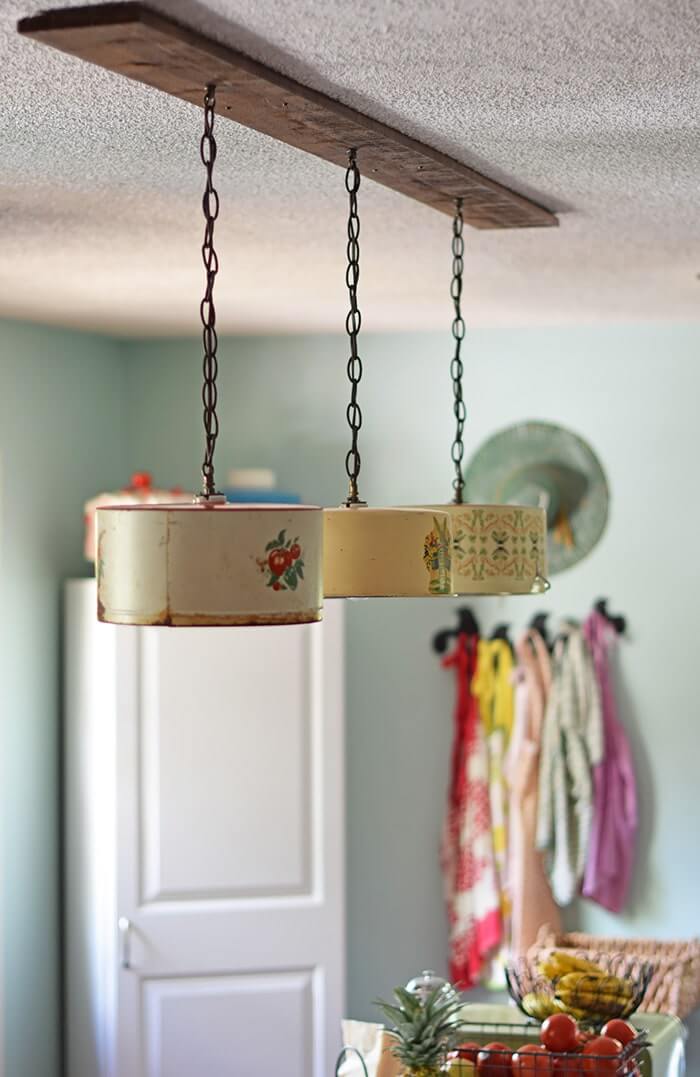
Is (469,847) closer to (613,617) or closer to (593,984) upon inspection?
(613,617)

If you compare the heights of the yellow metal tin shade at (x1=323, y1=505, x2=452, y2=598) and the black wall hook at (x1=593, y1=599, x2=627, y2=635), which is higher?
the yellow metal tin shade at (x1=323, y1=505, x2=452, y2=598)

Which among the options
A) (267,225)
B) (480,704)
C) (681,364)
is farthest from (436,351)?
(267,225)

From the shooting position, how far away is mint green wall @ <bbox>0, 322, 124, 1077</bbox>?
4.57 metres

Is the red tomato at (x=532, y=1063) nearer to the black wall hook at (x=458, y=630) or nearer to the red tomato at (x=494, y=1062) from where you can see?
the red tomato at (x=494, y=1062)

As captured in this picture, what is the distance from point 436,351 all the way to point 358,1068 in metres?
2.67

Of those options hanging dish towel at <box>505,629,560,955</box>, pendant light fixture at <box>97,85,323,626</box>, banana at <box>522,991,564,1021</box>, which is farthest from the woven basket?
pendant light fixture at <box>97,85,323,626</box>

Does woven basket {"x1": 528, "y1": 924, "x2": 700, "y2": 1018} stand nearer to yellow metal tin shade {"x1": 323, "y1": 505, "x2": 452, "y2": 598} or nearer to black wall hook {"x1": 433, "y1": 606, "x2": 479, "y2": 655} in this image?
black wall hook {"x1": 433, "y1": 606, "x2": 479, "y2": 655}

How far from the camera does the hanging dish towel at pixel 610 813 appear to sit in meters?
4.86

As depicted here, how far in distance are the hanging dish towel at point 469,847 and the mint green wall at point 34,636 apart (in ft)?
4.00

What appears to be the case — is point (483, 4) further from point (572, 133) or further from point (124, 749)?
point (124, 749)

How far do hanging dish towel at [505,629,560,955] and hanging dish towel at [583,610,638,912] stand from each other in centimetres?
15

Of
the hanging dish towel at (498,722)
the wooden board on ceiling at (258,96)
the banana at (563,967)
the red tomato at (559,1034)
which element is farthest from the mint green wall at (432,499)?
the red tomato at (559,1034)

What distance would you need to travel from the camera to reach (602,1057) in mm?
2752

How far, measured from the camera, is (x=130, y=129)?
98.4 inches
